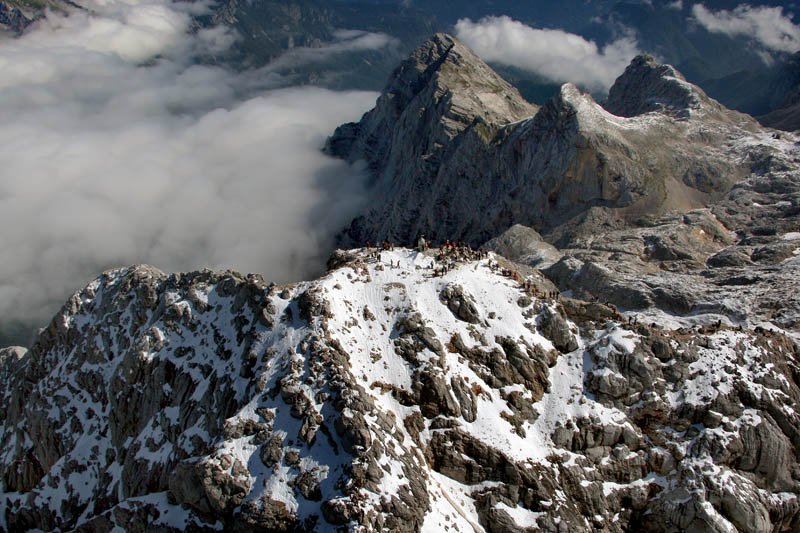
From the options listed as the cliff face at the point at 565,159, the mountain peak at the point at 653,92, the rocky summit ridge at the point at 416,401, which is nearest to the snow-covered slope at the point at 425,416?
the rocky summit ridge at the point at 416,401

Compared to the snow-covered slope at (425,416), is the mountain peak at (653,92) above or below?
above

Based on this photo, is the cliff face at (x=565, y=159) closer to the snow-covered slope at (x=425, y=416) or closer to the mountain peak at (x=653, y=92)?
the mountain peak at (x=653, y=92)

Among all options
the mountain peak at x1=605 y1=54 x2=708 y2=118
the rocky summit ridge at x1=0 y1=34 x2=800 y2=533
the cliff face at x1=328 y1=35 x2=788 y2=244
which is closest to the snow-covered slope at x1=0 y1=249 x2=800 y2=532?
the rocky summit ridge at x1=0 y1=34 x2=800 y2=533

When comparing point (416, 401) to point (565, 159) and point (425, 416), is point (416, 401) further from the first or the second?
point (565, 159)

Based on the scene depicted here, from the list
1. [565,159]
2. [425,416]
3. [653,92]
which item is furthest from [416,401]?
[653,92]

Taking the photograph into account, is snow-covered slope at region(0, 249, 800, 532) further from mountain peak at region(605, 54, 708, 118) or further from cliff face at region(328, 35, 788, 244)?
mountain peak at region(605, 54, 708, 118)

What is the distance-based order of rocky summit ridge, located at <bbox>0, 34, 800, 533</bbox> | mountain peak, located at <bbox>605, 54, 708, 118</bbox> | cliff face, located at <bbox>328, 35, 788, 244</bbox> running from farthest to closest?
mountain peak, located at <bbox>605, 54, 708, 118</bbox>
cliff face, located at <bbox>328, 35, 788, 244</bbox>
rocky summit ridge, located at <bbox>0, 34, 800, 533</bbox>
